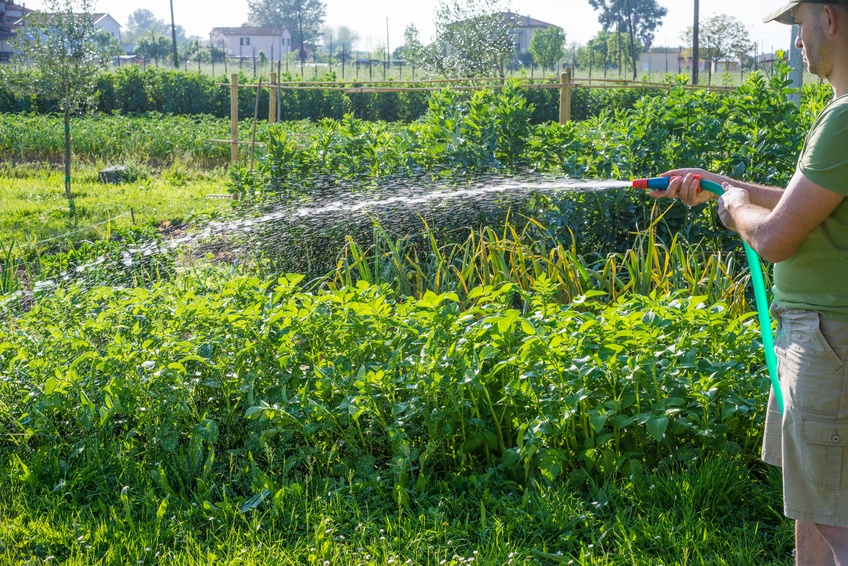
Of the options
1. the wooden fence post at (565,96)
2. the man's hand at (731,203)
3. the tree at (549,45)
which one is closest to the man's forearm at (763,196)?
Result: the man's hand at (731,203)

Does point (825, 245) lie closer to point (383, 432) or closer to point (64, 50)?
point (383, 432)

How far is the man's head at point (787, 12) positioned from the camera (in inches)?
70.4

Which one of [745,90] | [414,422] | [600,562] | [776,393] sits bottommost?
[600,562]

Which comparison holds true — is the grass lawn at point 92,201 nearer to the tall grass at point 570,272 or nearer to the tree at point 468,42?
the tall grass at point 570,272

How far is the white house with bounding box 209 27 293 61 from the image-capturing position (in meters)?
94.4

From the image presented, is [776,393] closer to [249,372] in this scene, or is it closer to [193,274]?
[249,372]

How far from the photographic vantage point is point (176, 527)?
8.71 feet

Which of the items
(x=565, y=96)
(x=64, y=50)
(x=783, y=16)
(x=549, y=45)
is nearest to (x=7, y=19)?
(x=549, y=45)

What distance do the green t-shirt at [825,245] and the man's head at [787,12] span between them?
208 mm

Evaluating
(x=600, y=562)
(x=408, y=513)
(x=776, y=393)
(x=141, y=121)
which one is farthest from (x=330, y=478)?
(x=141, y=121)

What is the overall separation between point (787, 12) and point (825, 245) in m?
0.55

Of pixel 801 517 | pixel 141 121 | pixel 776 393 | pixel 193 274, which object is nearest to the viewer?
pixel 801 517

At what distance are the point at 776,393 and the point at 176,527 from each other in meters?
1.81

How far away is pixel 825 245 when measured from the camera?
6.09 feet
